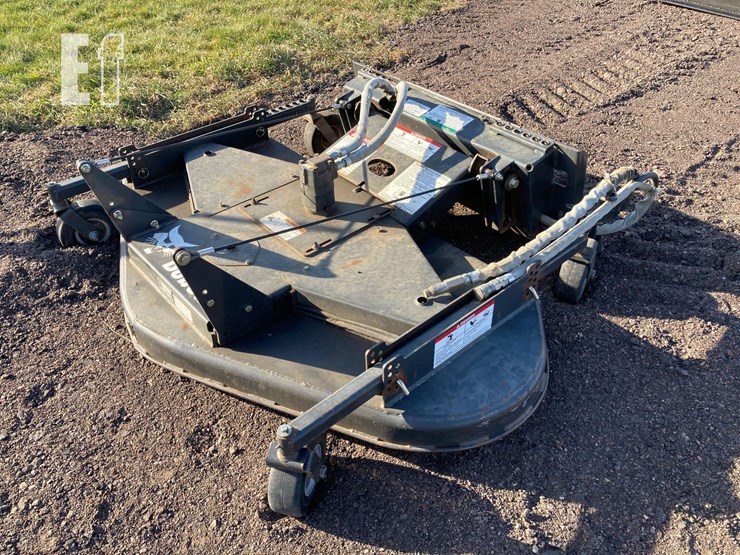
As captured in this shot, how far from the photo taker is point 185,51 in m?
7.37

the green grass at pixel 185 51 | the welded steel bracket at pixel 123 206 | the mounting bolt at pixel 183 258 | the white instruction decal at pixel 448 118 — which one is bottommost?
the green grass at pixel 185 51

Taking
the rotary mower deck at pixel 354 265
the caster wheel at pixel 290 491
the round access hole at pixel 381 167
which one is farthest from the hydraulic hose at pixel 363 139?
the caster wheel at pixel 290 491

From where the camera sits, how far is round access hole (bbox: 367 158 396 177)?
425cm

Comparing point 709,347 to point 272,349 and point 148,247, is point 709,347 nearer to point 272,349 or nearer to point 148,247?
point 272,349

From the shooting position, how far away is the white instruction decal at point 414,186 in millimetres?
3932

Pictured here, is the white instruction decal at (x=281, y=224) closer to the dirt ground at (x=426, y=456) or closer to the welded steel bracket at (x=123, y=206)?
the welded steel bracket at (x=123, y=206)

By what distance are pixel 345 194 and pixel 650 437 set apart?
2.11 metres

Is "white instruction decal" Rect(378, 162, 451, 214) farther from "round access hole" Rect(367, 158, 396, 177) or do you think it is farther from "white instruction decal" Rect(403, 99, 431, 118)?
"white instruction decal" Rect(403, 99, 431, 118)

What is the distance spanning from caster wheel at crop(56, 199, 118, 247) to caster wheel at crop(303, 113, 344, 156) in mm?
1522

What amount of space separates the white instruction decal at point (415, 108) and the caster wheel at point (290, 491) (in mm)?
2302

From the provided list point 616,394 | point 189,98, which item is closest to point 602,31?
point 189,98

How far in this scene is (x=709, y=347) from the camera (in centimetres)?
385

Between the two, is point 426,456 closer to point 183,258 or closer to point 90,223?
point 183,258

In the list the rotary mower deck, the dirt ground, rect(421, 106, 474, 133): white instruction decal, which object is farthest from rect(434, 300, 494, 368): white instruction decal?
rect(421, 106, 474, 133): white instruction decal
